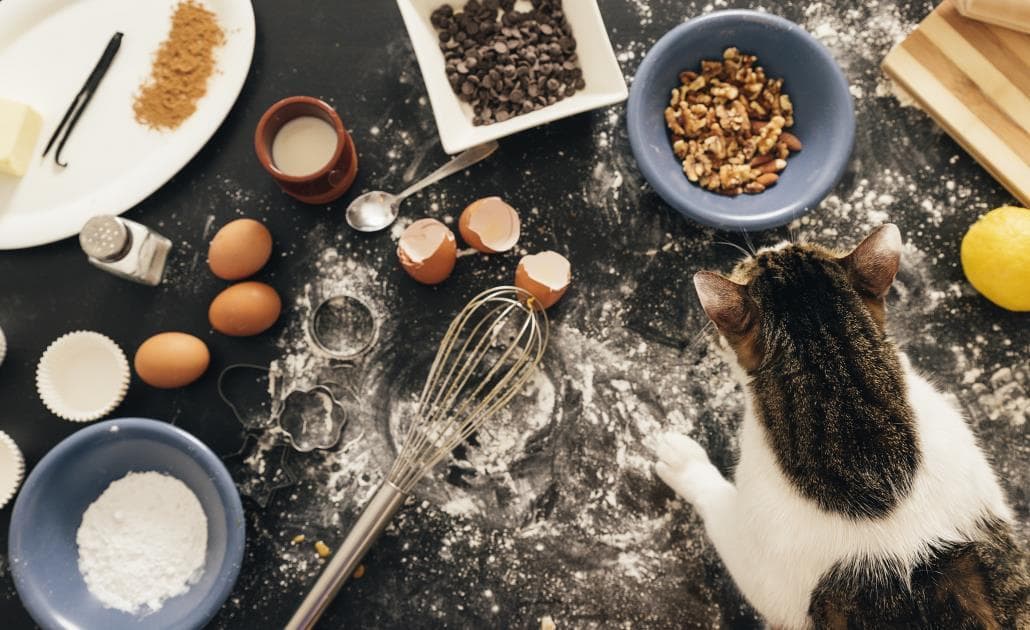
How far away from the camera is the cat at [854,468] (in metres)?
0.81

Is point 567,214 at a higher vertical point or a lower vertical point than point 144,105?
lower

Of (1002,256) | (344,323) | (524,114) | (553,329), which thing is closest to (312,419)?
(344,323)

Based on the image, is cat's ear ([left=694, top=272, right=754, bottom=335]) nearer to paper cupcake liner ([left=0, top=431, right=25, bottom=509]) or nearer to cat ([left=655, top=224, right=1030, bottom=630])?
cat ([left=655, top=224, right=1030, bottom=630])

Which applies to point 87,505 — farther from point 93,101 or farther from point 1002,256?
point 1002,256

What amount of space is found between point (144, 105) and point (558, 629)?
1015mm

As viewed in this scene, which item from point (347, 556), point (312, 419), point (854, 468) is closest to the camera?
point (854, 468)

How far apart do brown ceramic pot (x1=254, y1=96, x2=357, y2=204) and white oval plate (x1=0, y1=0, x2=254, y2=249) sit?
0.43ft

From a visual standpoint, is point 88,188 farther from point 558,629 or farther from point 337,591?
point 558,629

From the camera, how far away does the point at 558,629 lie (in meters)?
1.08

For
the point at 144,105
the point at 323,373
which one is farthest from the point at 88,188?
the point at 323,373

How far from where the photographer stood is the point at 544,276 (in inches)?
41.1

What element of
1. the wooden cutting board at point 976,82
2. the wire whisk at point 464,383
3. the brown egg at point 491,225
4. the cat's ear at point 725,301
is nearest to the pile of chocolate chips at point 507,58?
the brown egg at point 491,225

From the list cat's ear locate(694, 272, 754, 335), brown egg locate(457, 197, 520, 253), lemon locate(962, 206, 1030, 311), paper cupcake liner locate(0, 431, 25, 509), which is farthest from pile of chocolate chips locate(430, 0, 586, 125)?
paper cupcake liner locate(0, 431, 25, 509)

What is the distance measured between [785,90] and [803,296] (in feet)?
1.39
